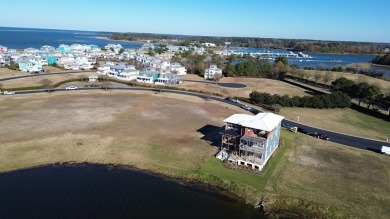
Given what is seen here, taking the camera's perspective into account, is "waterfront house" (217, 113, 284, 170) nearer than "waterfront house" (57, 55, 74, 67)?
Yes

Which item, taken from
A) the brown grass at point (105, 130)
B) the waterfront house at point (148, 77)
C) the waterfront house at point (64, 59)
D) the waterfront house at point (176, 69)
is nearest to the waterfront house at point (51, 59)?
the waterfront house at point (64, 59)

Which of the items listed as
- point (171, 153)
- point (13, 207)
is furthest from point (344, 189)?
point (13, 207)

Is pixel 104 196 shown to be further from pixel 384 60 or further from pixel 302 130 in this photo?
pixel 384 60

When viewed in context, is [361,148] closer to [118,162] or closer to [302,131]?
[302,131]

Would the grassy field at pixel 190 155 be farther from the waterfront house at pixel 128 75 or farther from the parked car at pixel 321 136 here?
the waterfront house at pixel 128 75

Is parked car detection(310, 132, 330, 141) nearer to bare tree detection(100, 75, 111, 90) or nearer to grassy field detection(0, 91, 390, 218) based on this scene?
grassy field detection(0, 91, 390, 218)

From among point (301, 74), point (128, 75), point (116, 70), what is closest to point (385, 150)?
point (301, 74)

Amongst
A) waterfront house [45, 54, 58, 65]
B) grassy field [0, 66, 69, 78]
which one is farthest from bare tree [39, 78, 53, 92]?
waterfront house [45, 54, 58, 65]
